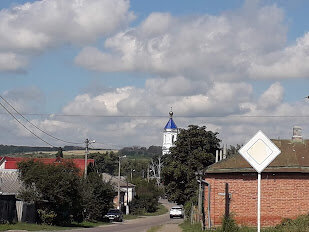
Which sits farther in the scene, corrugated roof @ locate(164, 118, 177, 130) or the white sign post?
corrugated roof @ locate(164, 118, 177, 130)

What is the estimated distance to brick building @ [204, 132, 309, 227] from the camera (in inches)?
1049

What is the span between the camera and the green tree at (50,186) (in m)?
38.2

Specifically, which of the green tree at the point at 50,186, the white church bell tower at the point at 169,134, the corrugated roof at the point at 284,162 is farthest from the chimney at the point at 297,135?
the white church bell tower at the point at 169,134

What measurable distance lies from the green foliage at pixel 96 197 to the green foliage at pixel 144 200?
27.2 metres

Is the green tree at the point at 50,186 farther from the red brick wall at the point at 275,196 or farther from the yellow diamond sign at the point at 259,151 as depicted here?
the yellow diamond sign at the point at 259,151

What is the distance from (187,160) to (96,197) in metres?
9.34

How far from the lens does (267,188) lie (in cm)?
2669

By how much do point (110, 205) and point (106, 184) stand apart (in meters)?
2.45

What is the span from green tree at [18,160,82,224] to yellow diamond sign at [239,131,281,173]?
28.5 meters

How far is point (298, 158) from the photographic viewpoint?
90.0ft

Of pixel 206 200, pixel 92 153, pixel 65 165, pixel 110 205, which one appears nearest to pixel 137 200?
pixel 110 205

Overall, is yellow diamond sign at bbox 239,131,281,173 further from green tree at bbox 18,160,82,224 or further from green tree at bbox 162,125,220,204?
green tree at bbox 162,125,220,204

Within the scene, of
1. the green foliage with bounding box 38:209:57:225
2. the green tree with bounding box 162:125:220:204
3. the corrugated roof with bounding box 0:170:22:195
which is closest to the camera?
the green foliage with bounding box 38:209:57:225

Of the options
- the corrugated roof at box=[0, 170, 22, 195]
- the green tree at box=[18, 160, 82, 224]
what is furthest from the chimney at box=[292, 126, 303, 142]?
the corrugated roof at box=[0, 170, 22, 195]
